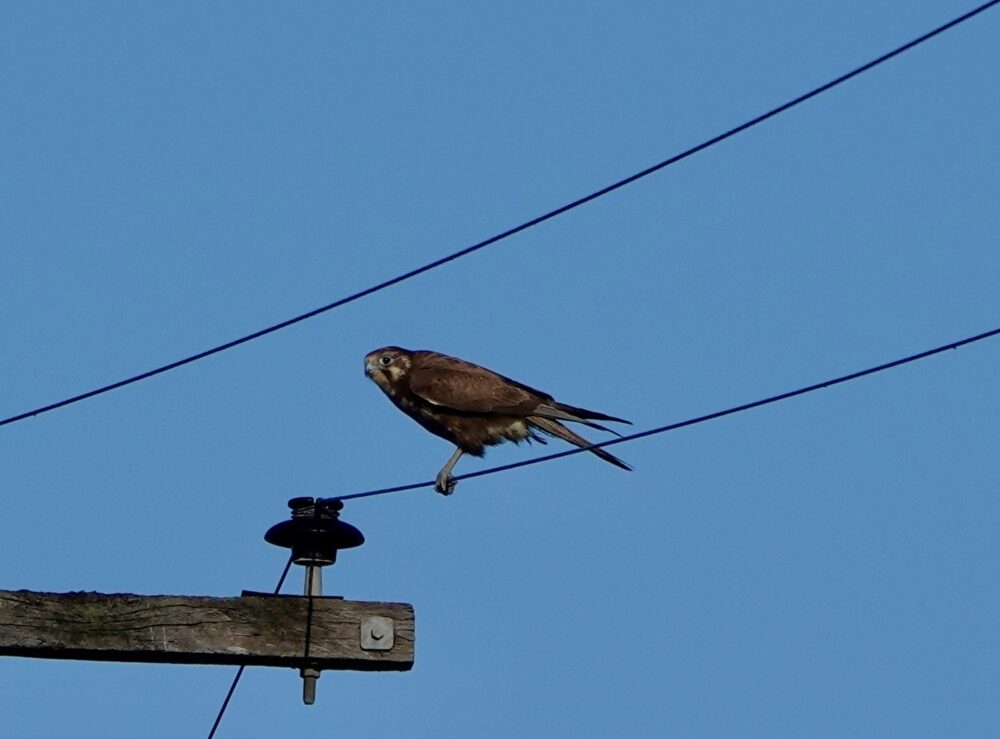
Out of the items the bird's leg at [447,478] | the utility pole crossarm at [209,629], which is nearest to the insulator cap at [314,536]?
the utility pole crossarm at [209,629]

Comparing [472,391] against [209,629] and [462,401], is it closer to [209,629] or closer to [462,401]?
[462,401]

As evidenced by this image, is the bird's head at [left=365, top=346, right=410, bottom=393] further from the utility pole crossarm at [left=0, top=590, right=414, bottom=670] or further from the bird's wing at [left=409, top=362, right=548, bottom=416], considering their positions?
the utility pole crossarm at [left=0, top=590, right=414, bottom=670]

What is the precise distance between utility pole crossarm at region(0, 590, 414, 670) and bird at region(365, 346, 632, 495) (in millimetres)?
3199

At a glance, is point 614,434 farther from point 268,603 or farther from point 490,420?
point 268,603

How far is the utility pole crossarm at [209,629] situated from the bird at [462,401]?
3199mm

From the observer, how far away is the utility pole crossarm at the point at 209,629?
7.14 m

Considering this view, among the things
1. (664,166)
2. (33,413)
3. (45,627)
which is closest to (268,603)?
(45,627)

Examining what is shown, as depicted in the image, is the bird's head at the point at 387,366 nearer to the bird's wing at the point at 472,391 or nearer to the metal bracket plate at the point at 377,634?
the bird's wing at the point at 472,391

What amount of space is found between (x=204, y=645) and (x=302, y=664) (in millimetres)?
367

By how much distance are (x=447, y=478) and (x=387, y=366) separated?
5.88ft

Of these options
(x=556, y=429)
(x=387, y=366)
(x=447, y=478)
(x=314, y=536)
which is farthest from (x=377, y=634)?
(x=387, y=366)

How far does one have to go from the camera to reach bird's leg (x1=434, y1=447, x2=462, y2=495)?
10156 mm

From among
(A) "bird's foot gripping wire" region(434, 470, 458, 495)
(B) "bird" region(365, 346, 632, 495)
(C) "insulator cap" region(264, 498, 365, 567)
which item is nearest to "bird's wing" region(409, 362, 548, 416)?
(B) "bird" region(365, 346, 632, 495)

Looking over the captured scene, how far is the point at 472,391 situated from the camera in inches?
436
